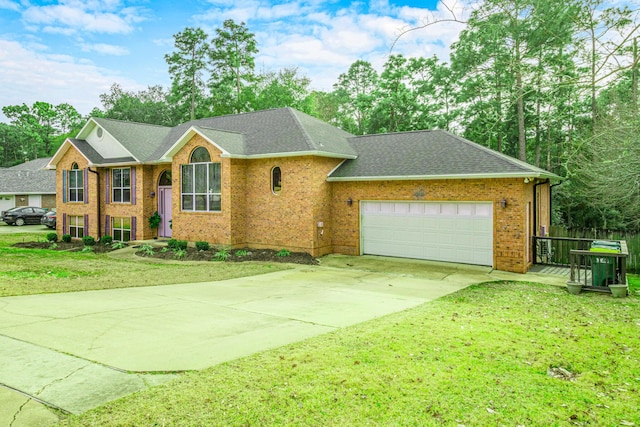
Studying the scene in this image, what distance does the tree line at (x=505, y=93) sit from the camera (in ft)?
15.6

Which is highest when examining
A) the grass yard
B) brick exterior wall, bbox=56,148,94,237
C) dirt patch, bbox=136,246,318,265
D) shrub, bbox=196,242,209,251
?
brick exterior wall, bbox=56,148,94,237

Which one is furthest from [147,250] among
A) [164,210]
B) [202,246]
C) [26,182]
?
[26,182]

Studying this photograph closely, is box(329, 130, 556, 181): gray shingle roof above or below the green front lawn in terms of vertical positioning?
above

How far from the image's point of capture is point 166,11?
55.3ft

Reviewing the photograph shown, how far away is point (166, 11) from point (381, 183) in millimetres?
10926

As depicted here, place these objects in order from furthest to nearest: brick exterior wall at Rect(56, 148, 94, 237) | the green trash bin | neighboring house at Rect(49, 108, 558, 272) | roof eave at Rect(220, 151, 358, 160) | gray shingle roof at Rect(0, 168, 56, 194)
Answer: gray shingle roof at Rect(0, 168, 56, 194), brick exterior wall at Rect(56, 148, 94, 237), roof eave at Rect(220, 151, 358, 160), neighboring house at Rect(49, 108, 558, 272), the green trash bin

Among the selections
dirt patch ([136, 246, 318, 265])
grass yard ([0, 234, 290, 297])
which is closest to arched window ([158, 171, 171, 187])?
dirt patch ([136, 246, 318, 265])

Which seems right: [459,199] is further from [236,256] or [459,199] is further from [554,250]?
[236,256]

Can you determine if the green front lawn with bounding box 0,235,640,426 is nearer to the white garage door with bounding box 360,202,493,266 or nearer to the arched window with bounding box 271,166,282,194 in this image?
the white garage door with bounding box 360,202,493,266

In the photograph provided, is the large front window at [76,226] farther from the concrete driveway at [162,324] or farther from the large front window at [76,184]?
the concrete driveway at [162,324]

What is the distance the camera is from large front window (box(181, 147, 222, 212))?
17.1 meters

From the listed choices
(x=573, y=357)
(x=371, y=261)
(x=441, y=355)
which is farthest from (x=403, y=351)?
(x=371, y=261)

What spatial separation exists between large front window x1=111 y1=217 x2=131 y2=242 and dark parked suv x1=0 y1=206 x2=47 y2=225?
1819 centimetres

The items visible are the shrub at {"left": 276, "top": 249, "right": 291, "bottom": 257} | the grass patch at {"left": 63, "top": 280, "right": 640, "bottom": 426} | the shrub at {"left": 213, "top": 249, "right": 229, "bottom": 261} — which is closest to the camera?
the grass patch at {"left": 63, "top": 280, "right": 640, "bottom": 426}
